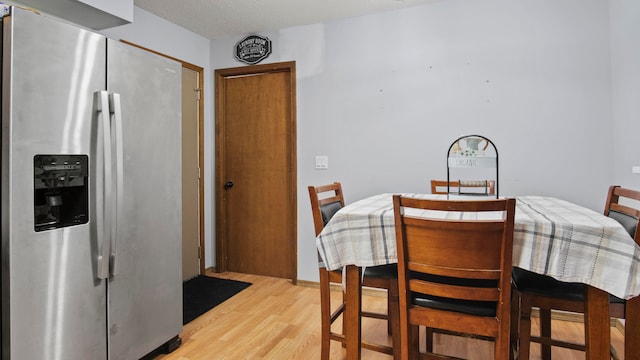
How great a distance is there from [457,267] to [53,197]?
174cm

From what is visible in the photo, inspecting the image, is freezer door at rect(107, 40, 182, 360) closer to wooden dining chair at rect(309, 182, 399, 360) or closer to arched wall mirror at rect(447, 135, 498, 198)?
wooden dining chair at rect(309, 182, 399, 360)

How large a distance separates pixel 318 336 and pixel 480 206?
1567 mm

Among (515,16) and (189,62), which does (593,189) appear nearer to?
(515,16)

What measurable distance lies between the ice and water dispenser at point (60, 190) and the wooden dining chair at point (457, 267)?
1.44m

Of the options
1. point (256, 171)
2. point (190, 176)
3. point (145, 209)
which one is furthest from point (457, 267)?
point (190, 176)

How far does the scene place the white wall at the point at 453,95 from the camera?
8.28 ft

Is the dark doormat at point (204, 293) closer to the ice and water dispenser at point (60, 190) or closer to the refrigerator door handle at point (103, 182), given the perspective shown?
the refrigerator door handle at point (103, 182)

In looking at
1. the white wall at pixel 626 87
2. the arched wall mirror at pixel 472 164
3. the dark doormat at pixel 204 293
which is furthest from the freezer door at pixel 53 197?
the white wall at pixel 626 87

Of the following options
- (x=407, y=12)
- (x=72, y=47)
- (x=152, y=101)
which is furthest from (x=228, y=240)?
(x=407, y=12)

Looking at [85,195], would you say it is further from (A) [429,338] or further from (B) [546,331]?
(B) [546,331]

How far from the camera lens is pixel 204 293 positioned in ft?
10.2

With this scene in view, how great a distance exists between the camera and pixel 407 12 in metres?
2.94

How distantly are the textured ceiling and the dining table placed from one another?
205cm

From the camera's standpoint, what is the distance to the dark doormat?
272cm
